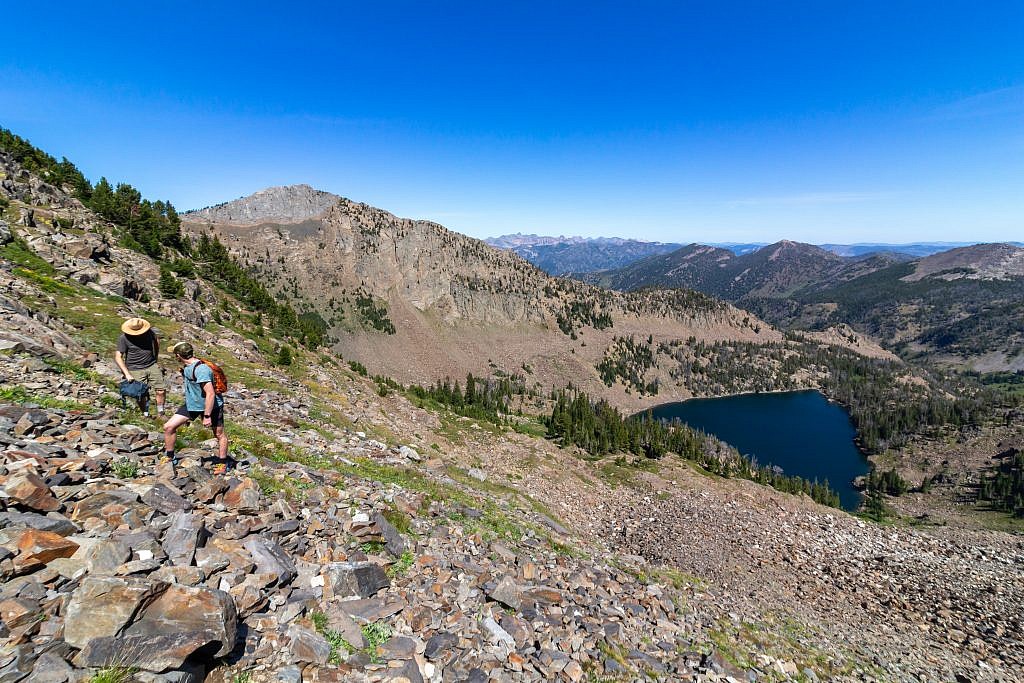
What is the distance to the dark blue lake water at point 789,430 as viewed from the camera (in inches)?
4737

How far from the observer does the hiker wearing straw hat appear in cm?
1237

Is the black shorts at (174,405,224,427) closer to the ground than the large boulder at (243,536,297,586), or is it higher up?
higher up

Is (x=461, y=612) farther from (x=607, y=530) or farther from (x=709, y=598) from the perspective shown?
(x=607, y=530)

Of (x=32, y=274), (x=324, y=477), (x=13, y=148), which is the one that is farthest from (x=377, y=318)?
(x=324, y=477)

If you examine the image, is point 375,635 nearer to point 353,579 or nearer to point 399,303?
point 353,579

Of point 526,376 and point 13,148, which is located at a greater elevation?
point 13,148

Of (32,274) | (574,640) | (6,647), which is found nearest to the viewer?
Answer: (6,647)

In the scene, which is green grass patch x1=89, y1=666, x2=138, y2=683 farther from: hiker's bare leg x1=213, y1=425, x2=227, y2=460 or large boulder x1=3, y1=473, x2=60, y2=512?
hiker's bare leg x1=213, y1=425, x2=227, y2=460

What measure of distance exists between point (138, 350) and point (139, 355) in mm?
154

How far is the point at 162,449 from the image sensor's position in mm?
10477

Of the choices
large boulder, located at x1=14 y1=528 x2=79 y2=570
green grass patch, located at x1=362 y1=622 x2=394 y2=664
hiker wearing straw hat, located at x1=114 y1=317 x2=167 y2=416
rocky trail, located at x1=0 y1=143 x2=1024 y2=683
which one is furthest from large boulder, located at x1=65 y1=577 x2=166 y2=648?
hiker wearing straw hat, located at x1=114 y1=317 x2=167 y2=416

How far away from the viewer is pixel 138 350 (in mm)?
12641

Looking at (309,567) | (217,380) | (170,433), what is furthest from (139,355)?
(309,567)

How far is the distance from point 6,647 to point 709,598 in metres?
23.6
